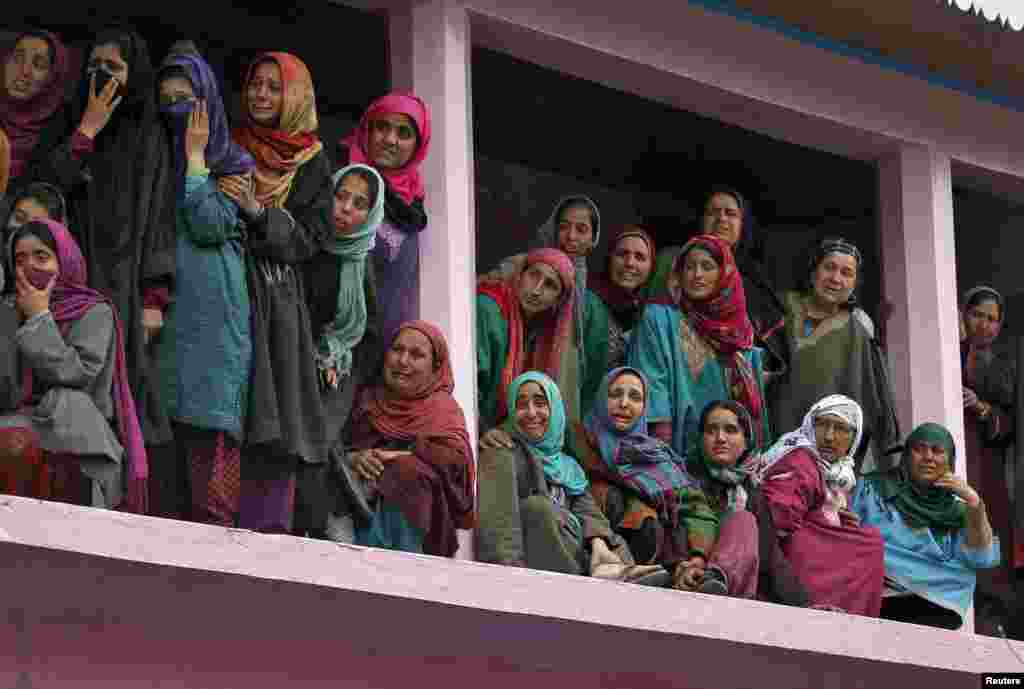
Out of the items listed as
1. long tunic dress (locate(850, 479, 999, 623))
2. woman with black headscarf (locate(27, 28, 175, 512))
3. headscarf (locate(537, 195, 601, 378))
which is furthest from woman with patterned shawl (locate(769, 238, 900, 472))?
woman with black headscarf (locate(27, 28, 175, 512))

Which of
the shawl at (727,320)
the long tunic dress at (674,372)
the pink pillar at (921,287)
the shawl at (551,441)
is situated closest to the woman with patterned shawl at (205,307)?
the shawl at (551,441)

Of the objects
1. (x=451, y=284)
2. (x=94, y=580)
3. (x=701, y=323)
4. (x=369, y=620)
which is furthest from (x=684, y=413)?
(x=94, y=580)

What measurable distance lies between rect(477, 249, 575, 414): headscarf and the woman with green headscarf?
681 mm

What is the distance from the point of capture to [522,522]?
8.90 meters

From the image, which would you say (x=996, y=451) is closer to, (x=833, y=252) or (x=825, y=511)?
(x=833, y=252)

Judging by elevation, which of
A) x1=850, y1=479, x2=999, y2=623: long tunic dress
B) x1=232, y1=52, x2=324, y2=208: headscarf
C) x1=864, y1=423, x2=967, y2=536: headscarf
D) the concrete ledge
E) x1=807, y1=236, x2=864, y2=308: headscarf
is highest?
x1=232, y1=52, x2=324, y2=208: headscarf

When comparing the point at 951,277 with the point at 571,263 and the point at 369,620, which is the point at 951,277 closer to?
the point at 571,263

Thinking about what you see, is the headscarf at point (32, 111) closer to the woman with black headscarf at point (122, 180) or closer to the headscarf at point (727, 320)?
the woman with black headscarf at point (122, 180)

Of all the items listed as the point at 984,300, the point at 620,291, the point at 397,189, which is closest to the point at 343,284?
the point at 397,189

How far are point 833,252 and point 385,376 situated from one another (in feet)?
6.66

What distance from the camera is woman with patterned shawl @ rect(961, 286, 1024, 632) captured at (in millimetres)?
10484

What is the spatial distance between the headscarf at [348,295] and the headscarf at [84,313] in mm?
796

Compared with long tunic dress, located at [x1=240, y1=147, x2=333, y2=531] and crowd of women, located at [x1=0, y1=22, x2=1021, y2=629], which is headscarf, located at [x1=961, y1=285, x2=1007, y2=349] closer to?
crowd of women, located at [x1=0, y1=22, x2=1021, y2=629]

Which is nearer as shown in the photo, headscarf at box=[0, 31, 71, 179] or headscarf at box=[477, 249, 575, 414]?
headscarf at box=[0, 31, 71, 179]
